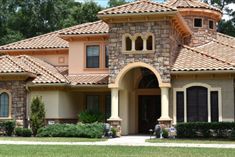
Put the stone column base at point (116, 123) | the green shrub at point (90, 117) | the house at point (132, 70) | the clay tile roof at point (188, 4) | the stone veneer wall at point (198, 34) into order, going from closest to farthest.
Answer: the house at point (132, 70) < the stone column base at point (116, 123) < the green shrub at point (90, 117) < the clay tile roof at point (188, 4) < the stone veneer wall at point (198, 34)

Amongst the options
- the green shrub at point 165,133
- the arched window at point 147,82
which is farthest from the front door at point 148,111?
the green shrub at point 165,133

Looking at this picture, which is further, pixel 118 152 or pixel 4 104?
pixel 4 104

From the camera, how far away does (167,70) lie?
1099 inches

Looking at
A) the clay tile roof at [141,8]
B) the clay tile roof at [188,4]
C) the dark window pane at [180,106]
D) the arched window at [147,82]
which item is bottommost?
the dark window pane at [180,106]

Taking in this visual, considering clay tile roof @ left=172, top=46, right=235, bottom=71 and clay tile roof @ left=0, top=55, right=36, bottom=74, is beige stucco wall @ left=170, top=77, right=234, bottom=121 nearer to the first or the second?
clay tile roof @ left=172, top=46, right=235, bottom=71

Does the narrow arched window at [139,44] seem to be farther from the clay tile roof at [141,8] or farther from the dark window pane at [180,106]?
the dark window pane at [180,106]

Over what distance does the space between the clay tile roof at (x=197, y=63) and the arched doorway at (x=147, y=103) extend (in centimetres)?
306

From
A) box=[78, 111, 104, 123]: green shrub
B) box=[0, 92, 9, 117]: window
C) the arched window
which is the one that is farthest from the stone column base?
box=[0, 92, 9, 117]: window

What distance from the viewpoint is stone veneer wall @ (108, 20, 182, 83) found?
27.9 meters

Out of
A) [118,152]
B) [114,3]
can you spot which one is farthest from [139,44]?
[114,3]

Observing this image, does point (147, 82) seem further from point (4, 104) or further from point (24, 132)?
point (4, 104)

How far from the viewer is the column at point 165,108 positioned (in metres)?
27.6

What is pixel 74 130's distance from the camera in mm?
27344

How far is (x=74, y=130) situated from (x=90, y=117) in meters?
2.59
